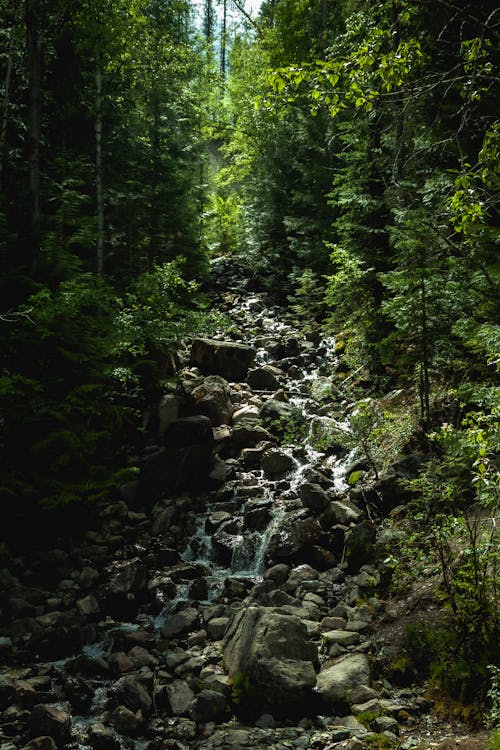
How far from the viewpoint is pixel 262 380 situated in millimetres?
13562

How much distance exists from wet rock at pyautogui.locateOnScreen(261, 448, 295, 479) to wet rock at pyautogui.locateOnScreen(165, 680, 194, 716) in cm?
490

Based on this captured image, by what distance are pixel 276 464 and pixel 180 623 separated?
3.98m

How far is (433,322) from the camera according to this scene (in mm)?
8125

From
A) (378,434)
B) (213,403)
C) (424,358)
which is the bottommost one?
(378,434)

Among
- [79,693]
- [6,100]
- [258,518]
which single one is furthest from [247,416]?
[6,100]

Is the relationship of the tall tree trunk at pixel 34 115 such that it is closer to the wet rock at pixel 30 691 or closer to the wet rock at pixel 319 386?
the wet rock at pixel 319 386

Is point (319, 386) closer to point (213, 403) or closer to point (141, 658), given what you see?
point (213, 403)

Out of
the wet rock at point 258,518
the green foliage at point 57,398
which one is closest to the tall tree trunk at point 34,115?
the green foliage at point 57,398

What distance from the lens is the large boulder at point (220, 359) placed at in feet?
45.6

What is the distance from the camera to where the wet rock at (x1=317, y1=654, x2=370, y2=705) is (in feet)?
16.7

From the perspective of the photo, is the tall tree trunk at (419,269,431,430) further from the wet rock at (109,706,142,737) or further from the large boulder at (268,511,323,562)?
the wet rock at (109,706,142,737)

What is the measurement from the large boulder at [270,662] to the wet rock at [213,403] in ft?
20.1

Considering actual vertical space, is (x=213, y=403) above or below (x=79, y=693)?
above

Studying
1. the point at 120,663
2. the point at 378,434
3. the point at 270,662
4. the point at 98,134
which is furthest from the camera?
the point at 98,134
